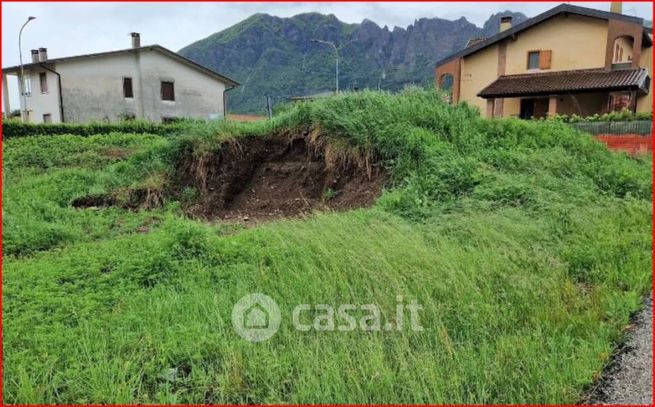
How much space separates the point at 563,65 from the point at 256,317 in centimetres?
2515

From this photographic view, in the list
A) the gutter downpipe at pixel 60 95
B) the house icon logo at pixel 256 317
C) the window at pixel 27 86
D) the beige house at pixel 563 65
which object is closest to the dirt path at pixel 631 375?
the house icon logo at pixel 256 317

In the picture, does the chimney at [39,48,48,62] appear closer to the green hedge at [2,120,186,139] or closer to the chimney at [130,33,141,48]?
the chimney at [130,33,141,48]

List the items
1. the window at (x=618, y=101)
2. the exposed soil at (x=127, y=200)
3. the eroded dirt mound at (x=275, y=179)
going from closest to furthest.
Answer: the eroded dirt mound at (x=275, y=179) < the exposed soil at (x=127, y=200) < the window at (x=618, y=101)

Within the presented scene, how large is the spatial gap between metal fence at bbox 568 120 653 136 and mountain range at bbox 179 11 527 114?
3699 centimetres

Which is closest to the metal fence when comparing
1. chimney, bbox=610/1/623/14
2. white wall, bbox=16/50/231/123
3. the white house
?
chimney, bbox=610/1/623/14

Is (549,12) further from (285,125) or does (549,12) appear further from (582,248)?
(582,248)

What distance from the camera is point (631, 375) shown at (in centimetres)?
277

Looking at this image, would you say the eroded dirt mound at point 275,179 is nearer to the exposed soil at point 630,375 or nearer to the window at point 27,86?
the exposed soil at point 630,375

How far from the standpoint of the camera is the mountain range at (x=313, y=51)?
5356cm

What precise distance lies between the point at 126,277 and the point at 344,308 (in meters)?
2.20

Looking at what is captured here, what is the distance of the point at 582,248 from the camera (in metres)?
4.78

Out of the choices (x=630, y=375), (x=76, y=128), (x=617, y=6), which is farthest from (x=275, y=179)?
(x=617, y=6)

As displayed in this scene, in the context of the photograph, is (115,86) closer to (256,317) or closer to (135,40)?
(135,40)

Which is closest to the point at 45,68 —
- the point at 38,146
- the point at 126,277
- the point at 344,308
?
the point at 38,146
